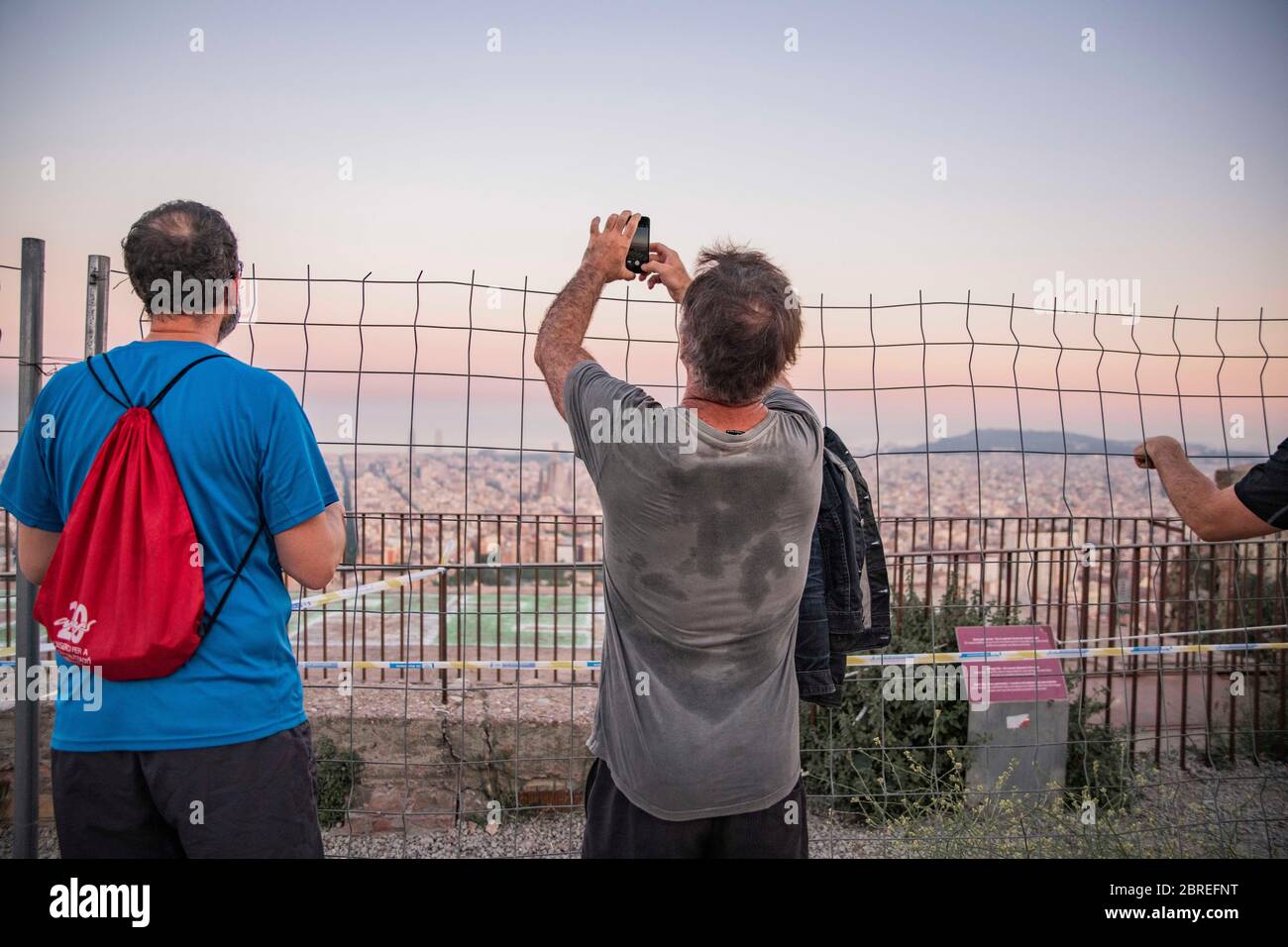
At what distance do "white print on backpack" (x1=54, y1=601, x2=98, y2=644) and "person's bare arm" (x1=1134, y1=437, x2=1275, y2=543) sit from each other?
8.06ft

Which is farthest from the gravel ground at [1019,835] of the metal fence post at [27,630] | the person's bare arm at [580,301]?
the person's bare arm at [580,301]

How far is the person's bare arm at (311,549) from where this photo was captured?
1835 mm

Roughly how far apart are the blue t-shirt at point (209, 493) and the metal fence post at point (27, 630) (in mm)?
937

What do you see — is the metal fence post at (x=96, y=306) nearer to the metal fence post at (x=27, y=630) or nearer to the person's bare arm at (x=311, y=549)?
the metal fence post at (x=27, y=630)

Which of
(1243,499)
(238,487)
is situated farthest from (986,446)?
(238,487)

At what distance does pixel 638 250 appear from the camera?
218cm

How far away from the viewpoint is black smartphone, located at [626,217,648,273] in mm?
2170

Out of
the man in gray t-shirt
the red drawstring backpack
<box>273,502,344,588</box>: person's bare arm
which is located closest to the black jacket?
the man in gray t-shirt

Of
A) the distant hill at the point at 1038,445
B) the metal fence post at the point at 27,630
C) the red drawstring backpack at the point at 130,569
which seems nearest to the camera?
the red drawstring backpack at the point at 130,569

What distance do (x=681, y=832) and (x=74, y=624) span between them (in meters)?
1.28

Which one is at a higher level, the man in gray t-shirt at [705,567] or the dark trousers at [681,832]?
the man in gray t-shirt at [705,567]

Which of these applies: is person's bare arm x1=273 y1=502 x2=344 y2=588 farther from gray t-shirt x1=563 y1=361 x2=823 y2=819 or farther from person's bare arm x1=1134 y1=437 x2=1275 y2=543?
person's bare arm x1=1134 y1=437 x2=1275 y2=543

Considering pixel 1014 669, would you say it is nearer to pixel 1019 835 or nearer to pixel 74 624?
pixel 1019 835
